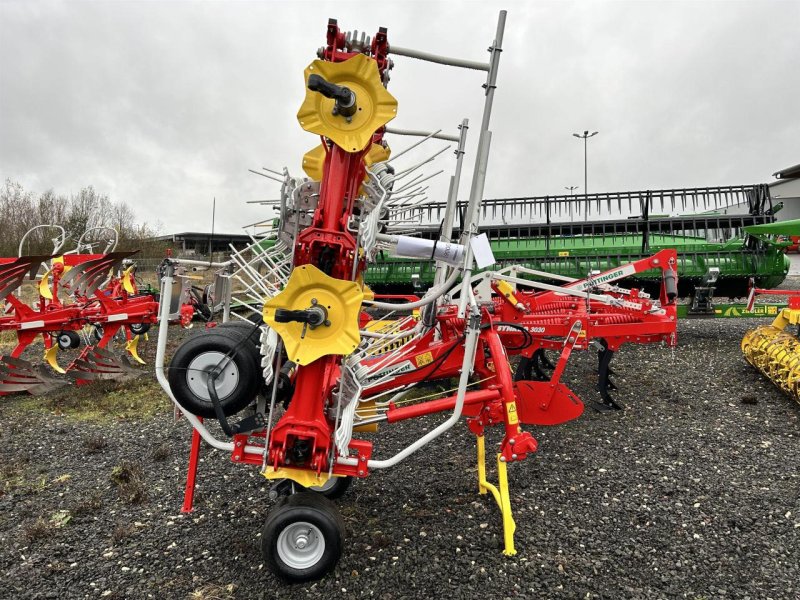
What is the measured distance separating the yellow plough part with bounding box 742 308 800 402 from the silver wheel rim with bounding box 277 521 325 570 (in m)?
5.98

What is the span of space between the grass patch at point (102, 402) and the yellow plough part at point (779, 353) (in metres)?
8.06

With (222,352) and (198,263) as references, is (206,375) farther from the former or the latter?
(198,263)

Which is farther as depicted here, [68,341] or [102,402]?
[68,341]

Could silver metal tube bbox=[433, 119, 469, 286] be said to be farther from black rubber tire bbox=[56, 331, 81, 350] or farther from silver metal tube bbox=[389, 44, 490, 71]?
black rubber tire bbox=[56, 331, 81, 350]

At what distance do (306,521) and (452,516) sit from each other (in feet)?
4.33

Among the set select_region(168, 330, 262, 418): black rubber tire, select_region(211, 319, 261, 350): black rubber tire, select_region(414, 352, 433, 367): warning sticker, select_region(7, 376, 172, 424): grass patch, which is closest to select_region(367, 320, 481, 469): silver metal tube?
select_region(168, 330, 262, 418): black rubber tire

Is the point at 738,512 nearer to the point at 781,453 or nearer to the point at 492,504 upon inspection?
the point at 781,453

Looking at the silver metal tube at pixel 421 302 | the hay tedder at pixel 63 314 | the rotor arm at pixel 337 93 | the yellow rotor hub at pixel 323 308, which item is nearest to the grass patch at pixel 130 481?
the yellow rotor hub at pixel 323 308

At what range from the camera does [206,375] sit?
3094mm

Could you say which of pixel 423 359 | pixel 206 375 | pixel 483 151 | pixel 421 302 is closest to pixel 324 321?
pixel 421 302

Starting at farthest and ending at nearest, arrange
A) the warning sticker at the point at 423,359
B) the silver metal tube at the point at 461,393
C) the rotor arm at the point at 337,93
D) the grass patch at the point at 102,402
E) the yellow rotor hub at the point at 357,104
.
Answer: the grass patch at the point at 102,402
the warning sticker at the point at 423,359
the silver metal tube at the point at 461,393
the yellow rotor hub at the point at 357,104
the rotor arm at the point at 337,93

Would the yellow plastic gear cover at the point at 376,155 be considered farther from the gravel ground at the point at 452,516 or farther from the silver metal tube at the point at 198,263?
the gravel ground at the point at 452,516

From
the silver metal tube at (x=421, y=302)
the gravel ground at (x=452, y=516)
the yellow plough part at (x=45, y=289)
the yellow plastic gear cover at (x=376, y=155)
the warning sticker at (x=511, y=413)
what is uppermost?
the yellow plastic gear cover at (x=376, y=155)

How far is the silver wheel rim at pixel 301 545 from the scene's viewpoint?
3.06 m
